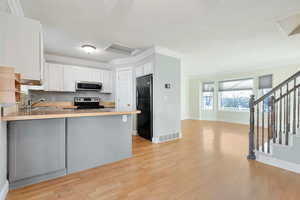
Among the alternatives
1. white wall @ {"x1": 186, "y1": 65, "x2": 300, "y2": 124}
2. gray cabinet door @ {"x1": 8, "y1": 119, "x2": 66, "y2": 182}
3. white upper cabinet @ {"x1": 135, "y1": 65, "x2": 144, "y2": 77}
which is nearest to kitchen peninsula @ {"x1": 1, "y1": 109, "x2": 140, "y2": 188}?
gray cabinet door @ {"x1": 8, "y1": 119, "x2": 66, "y2": 182}

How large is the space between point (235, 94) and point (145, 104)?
16.2 ft

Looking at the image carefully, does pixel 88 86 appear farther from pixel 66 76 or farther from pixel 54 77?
pixel 54 77

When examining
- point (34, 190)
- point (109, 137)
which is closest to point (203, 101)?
point (109, 137)

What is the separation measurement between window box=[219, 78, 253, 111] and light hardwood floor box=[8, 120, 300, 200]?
14.4ft

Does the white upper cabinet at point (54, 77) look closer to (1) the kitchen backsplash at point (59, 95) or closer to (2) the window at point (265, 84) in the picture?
(1) the kitchen backsplash at point (59, 95)

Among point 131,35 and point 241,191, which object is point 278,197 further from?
point 131,35

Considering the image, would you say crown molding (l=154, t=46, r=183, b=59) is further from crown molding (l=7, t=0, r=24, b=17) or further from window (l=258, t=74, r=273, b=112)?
window (l=258, t=74, r=273, b=112)

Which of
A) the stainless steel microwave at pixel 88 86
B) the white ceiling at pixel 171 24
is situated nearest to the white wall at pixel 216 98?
the white ceiling at pixel 171 24

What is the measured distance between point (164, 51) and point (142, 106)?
5.45 feet

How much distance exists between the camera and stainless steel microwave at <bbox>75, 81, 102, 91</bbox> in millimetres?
4379

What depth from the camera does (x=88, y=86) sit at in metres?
4.54

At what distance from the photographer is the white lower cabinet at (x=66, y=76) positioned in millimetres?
4062

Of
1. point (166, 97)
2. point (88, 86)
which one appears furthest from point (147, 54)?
point (88, 86)

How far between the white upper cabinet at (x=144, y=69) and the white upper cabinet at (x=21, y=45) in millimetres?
2402
